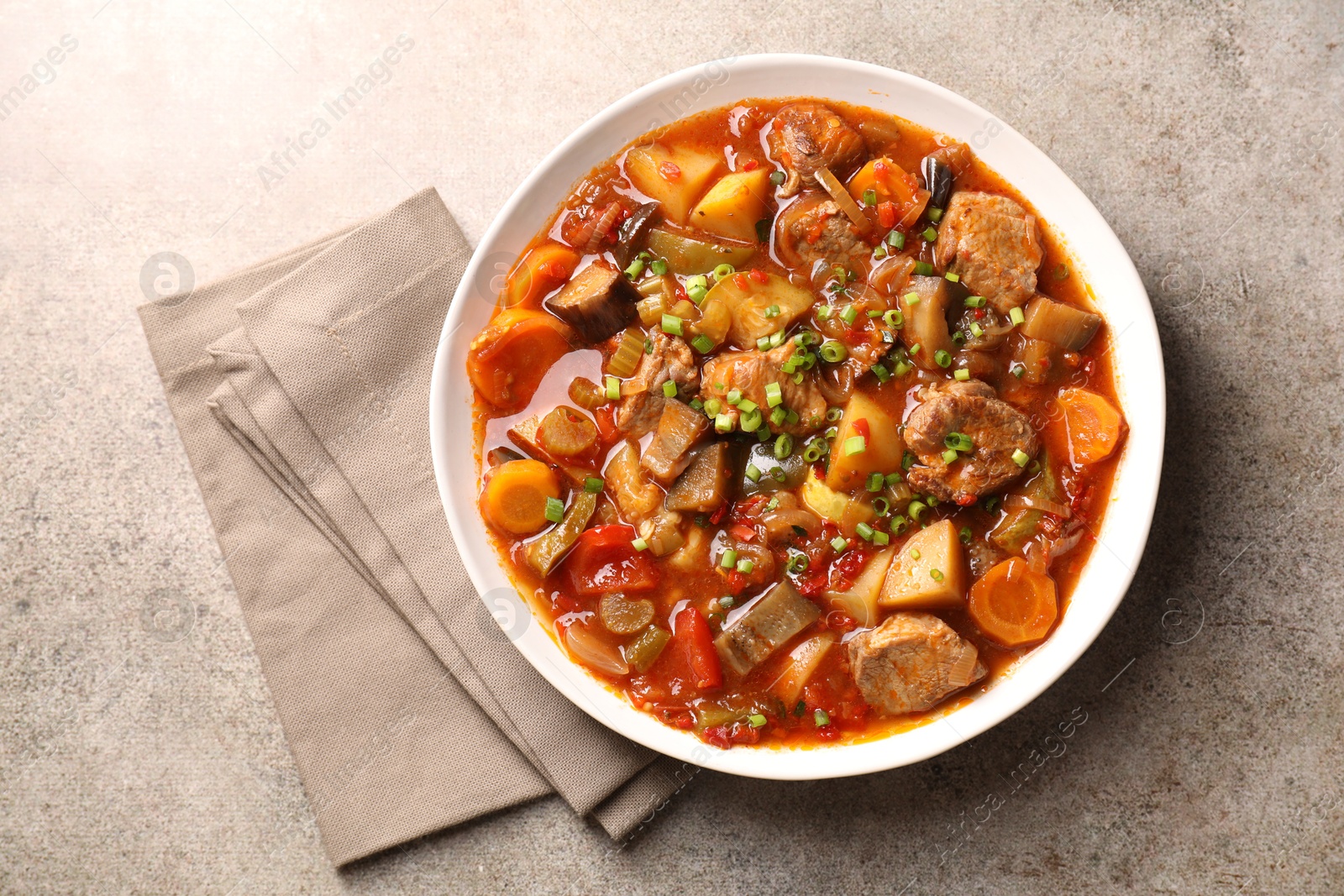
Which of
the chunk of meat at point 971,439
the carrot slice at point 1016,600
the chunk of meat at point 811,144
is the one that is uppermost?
the chunk of meat at point 811,144

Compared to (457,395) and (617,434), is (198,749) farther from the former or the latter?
A: (617,434)

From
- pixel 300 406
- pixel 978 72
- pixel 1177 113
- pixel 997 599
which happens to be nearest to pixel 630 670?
pixel 997 599

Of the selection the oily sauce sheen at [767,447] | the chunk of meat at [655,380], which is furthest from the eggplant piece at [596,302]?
the chunk of meat at [655,380]

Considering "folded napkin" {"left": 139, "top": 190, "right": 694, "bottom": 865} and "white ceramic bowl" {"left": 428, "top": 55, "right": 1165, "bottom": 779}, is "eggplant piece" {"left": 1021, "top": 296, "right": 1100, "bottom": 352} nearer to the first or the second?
"white ceramic bowl" {"left": 428, "top": 55, "right": 1165, "bottom": 779}

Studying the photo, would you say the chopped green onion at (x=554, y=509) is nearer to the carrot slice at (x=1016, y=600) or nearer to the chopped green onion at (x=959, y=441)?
the chopped green onion at (x=959, y=441)

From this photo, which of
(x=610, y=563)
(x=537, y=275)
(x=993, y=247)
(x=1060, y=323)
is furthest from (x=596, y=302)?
(x=1060, y=323)

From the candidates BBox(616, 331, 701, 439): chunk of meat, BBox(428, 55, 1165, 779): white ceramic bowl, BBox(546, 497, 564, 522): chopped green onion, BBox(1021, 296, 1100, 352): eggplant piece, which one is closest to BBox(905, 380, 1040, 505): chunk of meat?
BBox(1021, 296, 1100, 352): eggplant piece

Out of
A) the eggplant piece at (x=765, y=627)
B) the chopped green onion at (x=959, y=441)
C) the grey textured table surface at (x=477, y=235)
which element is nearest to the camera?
the chopped green onion at (x=959, y=441)

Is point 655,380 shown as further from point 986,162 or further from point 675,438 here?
A: point 986,162
